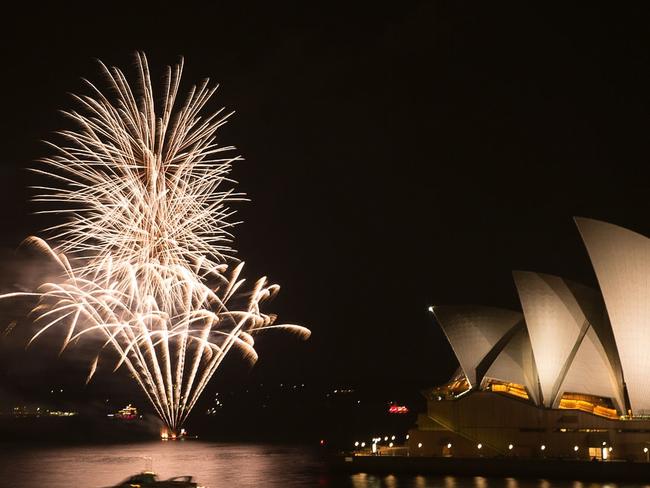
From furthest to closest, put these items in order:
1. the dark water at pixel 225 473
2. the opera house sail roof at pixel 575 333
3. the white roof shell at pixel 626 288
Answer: the dark water at pixel 225 473 → the opera house sail roof at pixel 575 333 → the white roof shell at pixel 626 288

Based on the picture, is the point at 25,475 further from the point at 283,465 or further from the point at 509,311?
the point at 509,311

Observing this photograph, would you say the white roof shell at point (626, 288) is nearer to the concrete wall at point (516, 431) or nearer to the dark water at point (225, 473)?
the concrete wall at point (516, 431)

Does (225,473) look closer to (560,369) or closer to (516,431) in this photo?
(516,431)

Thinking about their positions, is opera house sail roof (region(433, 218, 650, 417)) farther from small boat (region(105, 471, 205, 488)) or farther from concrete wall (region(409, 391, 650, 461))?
small boat (region(105, 471, 205, 488))

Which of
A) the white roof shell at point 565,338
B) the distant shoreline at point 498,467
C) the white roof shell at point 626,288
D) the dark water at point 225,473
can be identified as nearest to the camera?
the white roof shell at point 626,288

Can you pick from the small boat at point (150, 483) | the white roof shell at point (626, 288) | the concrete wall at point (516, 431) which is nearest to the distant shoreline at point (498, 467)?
the concrete wall at point (516, 431)

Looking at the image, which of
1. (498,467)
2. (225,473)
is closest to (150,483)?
(225,473)

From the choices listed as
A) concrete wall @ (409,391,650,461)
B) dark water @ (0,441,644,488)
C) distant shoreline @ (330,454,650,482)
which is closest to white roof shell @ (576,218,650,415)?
concrete wall @ (409,391,650,461)
